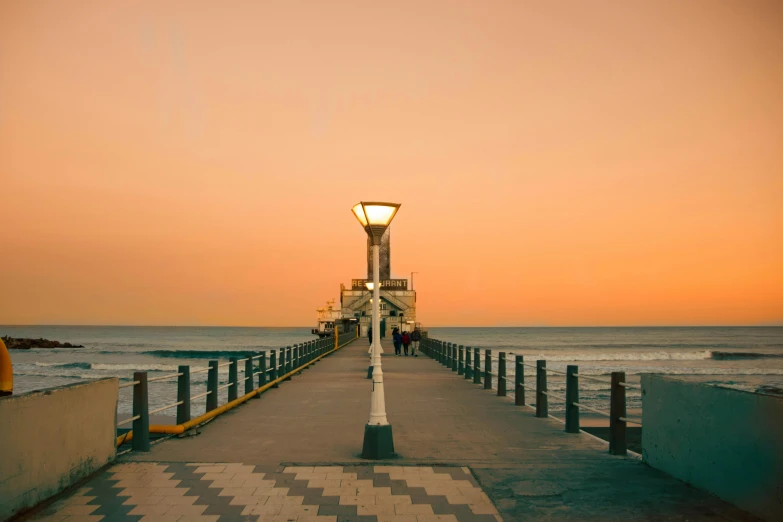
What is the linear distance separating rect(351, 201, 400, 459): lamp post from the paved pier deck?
0.27m

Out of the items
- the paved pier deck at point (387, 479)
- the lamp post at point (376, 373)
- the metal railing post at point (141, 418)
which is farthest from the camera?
the metal railing post at point (141, 418)

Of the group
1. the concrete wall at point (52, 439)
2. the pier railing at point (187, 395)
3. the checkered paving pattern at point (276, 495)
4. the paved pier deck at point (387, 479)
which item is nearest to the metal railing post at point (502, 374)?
the paved pier deck at point (387, 479)

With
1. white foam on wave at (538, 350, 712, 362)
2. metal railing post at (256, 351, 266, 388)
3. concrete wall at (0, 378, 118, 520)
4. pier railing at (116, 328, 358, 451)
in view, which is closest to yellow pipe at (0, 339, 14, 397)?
concrete wall at (0, 378, 118, 520)

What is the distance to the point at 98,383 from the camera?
7551 mm

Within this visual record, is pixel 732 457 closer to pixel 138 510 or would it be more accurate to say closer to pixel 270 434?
pixel 138 510

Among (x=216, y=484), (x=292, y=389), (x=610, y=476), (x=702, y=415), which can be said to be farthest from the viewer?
(x=292, y=389)

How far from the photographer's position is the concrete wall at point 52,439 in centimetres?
564

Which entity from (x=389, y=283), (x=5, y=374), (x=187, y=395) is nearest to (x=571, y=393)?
(x=187, y=395)

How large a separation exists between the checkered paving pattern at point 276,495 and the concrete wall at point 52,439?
0.21 metres

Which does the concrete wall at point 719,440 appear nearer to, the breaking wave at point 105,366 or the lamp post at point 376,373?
the lamp post at point 376,373

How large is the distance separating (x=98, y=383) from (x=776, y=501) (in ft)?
22.7

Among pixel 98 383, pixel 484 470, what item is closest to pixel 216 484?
pixel 98 383

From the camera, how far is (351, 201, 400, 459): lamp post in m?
8.41

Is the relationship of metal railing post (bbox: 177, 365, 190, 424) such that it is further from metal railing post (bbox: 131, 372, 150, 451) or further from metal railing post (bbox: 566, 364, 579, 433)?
metal railing post (bbox: 566, 364, 579, 433)
